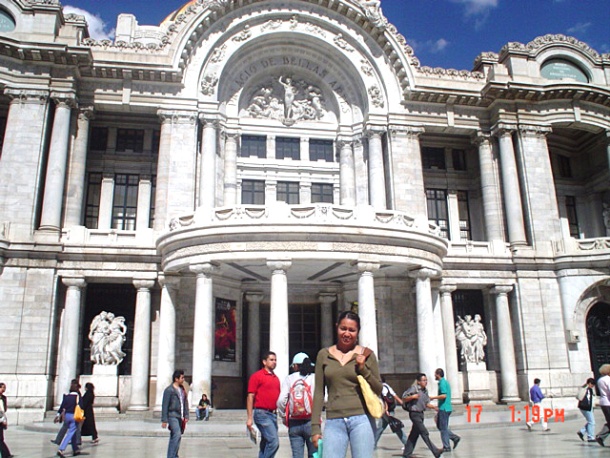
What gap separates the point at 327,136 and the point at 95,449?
2507 centimetres

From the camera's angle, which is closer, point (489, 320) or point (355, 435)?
point (355, 435)

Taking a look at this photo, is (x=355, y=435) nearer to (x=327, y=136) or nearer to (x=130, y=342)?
(x=130, y=342)

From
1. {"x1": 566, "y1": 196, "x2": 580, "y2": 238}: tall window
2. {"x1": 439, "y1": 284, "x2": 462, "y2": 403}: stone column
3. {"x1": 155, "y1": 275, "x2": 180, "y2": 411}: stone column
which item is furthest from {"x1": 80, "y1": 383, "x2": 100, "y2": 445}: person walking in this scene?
{"x1": 566, "y1": 196, "x2": 580, "y2": 238}: tall window

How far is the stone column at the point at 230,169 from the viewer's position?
34.6 m

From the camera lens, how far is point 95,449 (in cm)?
1633

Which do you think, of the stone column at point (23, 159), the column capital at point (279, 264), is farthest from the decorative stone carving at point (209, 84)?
the column capital at point (279, 264)

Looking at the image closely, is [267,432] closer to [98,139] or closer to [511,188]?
[511,188]

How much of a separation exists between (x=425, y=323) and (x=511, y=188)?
496 inches

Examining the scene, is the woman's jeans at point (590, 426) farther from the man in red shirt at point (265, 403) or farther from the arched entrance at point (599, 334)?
the arched entrance at point (599, 334)

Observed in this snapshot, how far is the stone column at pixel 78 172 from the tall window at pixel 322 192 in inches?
521

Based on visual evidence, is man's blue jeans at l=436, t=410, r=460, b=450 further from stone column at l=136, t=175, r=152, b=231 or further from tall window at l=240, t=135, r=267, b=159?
tall window at l=240, t=135, r=267, b=159

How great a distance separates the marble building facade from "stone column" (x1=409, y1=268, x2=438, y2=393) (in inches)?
5.4

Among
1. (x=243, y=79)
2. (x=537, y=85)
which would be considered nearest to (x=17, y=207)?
(x=243, y=79)

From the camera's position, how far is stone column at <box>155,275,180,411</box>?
26.4m
